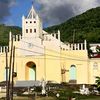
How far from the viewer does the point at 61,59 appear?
5938 cm

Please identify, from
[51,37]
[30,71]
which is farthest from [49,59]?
[30,71]

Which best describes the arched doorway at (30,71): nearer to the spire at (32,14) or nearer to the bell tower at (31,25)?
the bell tower at (31,25)

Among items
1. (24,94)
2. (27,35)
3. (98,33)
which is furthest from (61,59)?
(98,33)

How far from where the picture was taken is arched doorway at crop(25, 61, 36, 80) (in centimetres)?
6107

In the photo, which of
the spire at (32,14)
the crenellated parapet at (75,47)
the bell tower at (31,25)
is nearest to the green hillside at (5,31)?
the spire at (32,14)

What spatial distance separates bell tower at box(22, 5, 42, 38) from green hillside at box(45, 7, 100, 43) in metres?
29.7

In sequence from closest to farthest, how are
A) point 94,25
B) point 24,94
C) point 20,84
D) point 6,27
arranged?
point 24,94 → point 20,84 → point 94,25 → point 6,27

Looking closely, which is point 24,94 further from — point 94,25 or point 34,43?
point 94,25

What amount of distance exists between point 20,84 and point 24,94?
11.2m

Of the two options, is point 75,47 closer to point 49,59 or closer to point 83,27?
point 49,59

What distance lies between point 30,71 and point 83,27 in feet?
→ 157

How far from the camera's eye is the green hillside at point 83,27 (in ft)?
312

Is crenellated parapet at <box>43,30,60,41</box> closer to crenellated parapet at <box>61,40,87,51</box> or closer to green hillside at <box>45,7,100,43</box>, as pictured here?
crenellated parapet at <box>61,40,87,51</box>

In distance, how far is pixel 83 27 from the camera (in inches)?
4247
